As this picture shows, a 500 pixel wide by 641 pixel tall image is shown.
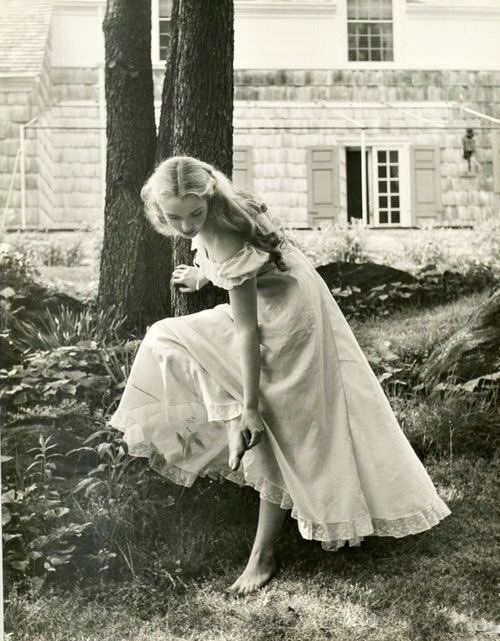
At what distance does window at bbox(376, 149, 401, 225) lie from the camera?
2250 mm

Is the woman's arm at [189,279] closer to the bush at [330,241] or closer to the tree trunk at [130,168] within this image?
the tree trunk at [130,168]

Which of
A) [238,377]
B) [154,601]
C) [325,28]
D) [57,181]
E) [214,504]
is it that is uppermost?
[325,28]

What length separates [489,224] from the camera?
228 centimetres

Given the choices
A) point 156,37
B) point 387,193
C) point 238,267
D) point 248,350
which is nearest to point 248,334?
point 248,350

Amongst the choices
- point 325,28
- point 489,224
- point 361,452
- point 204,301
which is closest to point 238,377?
point 204,301

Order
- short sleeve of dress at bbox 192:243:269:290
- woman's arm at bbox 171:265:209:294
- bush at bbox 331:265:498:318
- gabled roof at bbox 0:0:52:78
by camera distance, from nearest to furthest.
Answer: short sleeve of dress at bbox 192:243:269:290, woman's arm at bbox 171:265:209:294, gabled roof at bbox 0:0:52:78, bush at bbox 331:265:498:318

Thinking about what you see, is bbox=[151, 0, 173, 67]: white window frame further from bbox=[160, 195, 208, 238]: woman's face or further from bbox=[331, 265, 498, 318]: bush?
bbox=[331, 265, 498, 318]: bush

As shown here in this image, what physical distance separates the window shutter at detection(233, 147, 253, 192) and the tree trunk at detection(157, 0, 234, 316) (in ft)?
0.07

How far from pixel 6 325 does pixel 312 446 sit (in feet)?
2.95

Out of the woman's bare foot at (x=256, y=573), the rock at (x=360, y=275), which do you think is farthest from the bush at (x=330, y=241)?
the woman's bare foot at (x=256, y=573)

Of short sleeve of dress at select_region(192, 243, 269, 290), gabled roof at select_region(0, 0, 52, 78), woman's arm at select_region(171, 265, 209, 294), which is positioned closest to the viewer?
short sleeve of dress at select_region(192, 243, 269, 290)

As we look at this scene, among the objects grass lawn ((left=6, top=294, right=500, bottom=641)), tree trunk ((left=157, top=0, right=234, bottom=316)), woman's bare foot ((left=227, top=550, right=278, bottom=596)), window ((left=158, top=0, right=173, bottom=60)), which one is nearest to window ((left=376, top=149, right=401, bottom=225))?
tree trunk ((left=157, top=0, right=234, bottom=316))

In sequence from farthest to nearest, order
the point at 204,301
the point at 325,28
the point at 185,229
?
the point at 325,28
the point at 204,301
the point at 185,229

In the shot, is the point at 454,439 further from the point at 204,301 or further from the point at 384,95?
the point at 384,95
